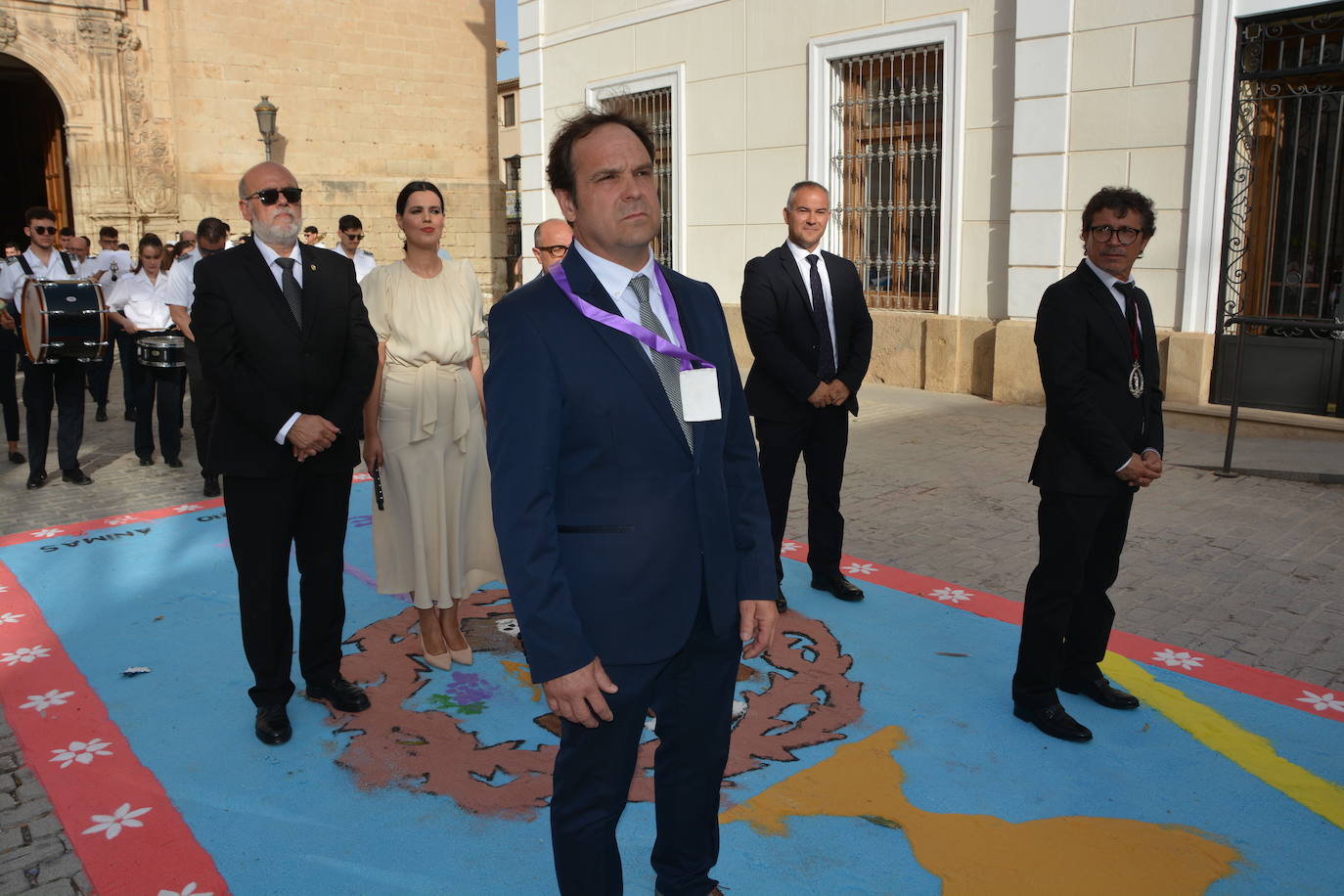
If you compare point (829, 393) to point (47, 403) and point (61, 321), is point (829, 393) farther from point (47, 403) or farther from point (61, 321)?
point (47, 403)

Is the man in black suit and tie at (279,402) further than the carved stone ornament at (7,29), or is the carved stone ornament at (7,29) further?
the carved stone ornament at (7,29)

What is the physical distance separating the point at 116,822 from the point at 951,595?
373cm

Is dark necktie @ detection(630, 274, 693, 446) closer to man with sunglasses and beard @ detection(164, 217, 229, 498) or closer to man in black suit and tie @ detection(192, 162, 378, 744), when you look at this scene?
man in black suit and tie @ detection(192, 162, 378, 744)

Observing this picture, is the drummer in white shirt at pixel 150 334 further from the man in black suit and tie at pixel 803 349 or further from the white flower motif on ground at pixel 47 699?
the man in black suit and tie at pixel 803 349

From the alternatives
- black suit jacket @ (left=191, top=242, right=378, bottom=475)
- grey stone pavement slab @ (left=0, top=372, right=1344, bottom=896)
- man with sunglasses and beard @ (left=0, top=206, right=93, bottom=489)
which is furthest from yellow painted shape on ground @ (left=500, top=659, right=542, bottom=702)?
man with sunglasses and beard @ (left=0, top=206, right=93, bottom=489)

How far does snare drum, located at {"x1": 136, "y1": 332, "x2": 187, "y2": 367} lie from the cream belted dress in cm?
462

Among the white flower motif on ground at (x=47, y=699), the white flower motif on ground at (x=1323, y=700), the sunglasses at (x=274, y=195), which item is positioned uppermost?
the sunglasses at (x=274, y=195)

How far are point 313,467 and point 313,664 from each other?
2.67 ft

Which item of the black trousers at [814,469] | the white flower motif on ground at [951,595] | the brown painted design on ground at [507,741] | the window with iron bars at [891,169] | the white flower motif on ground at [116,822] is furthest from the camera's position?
the window with iron bars at [891,169]

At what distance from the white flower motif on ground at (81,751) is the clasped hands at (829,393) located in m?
3.15

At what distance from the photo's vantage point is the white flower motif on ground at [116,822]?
3217 mm

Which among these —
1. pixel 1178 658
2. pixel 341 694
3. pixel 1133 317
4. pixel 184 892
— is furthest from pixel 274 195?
pixel 1178 658

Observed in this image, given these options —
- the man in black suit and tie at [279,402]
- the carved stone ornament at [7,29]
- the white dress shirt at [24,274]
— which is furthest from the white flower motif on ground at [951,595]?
the carved stone ornament at [7,29]

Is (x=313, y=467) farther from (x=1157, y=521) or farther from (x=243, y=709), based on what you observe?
(x=1157, y=521)
